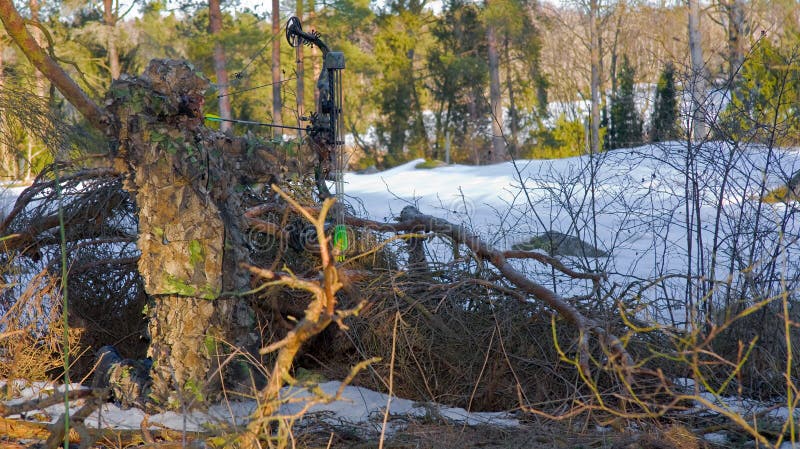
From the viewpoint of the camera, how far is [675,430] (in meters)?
3.72

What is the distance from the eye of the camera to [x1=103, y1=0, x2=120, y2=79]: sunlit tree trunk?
2097 cm

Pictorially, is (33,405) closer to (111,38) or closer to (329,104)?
(329,104)

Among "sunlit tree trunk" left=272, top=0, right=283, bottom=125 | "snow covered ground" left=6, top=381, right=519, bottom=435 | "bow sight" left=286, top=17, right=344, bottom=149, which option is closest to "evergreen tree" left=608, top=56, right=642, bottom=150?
"sunlit tree trunk" left=272, top=0, right=283, bottom=125

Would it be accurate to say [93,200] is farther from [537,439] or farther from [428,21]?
[428,21]

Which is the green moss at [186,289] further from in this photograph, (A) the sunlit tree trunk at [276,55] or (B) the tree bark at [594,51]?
(B) the tree bark at [594,51]

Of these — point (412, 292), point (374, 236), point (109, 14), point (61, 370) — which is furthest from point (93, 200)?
point (109, 14)

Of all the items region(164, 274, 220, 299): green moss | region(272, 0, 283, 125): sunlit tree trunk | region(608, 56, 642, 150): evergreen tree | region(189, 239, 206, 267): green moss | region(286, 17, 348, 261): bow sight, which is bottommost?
region(164, 274, 220, 299): green moss

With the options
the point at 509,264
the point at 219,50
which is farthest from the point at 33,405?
the point at 219,50

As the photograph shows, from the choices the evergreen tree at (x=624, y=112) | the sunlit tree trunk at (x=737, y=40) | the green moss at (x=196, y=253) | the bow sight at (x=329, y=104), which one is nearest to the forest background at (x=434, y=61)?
the evergreen tree at (x=624, y=112)

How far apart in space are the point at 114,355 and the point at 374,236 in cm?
197

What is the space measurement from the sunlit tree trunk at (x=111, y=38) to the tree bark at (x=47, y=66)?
56.6 feet

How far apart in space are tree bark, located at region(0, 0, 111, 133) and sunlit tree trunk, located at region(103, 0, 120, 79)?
17.3 metres

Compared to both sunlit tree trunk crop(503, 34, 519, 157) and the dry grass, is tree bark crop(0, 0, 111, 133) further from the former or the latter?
sunlit tree trunk crop(503, 34, 519, 157)

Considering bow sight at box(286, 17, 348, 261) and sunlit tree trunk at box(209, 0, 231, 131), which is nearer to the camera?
bow sight at box(286, 17, 348, 261)
